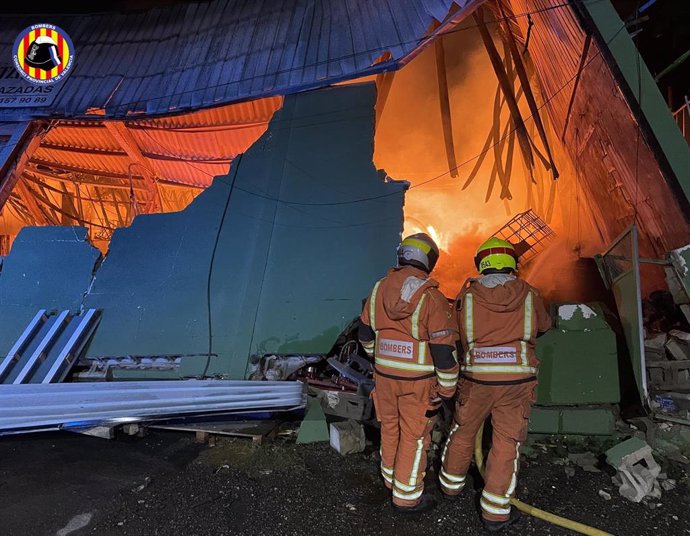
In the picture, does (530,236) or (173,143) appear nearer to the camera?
(530,236)

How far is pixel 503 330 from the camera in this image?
9.32 ft

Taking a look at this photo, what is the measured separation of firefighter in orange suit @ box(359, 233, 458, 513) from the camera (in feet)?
9.34

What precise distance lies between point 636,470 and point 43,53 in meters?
10.7

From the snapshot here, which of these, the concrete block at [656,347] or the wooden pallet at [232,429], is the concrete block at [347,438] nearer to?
the wooden pallet at [232,429]

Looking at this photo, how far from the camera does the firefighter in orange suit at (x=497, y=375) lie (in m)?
2.75

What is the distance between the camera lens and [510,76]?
708 centimetres

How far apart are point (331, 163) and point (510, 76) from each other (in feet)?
12.4

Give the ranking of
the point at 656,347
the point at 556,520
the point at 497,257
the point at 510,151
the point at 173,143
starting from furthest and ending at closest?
Answer: the point at 173,143 < the point at 510,151 < the point at 656,347 < the point at 497,257 < the point at 556,520

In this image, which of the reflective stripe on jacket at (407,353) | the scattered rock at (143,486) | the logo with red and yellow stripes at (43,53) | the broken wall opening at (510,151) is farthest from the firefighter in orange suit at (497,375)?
the logo with red and yellow stripes at (43,53)

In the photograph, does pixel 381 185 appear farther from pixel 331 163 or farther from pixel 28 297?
pixel 28 297

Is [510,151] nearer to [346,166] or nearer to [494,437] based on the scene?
[346,166]

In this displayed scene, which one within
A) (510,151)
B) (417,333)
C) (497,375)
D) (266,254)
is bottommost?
(497,375)

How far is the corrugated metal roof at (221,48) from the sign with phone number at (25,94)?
158mm

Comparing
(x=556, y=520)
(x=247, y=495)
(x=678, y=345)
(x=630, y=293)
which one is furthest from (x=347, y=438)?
(x=678, y=345)
